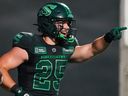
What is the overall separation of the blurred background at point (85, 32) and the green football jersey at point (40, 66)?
2.16m

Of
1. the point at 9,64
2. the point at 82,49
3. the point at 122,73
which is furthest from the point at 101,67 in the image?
the point at 9,64

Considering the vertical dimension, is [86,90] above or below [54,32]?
below

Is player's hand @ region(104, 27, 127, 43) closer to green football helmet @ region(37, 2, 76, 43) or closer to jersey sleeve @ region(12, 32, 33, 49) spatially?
green football helmet @ region(37, 2, 76, 43)

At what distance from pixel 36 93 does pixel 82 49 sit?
70 centimetres

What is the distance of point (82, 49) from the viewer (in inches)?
316

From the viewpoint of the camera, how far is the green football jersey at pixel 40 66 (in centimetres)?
764

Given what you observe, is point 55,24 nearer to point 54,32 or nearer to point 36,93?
point 54,32

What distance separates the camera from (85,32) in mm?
10000

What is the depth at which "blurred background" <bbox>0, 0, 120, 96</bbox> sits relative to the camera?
984cm

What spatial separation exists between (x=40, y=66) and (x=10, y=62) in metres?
0.33

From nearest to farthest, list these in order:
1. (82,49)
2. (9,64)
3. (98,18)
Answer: (9,64) → (82,49) → (98,18)

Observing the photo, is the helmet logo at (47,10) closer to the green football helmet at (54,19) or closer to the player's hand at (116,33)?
the green football helmet at (54,19)

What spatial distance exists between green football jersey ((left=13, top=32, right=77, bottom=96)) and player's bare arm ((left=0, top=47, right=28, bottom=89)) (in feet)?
0.25

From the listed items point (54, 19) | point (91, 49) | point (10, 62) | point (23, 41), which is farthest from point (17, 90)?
point (91, 49)
